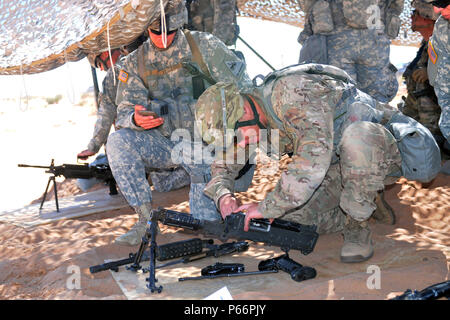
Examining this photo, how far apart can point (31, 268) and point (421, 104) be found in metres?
4.19

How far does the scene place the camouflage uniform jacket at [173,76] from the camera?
3703 mm

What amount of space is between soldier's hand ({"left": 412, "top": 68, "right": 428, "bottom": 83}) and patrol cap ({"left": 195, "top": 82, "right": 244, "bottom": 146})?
3383 mm

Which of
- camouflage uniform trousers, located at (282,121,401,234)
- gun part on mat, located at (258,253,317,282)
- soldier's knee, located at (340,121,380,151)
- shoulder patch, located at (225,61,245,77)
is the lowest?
gun part on mat, located at (258,253,317,282)

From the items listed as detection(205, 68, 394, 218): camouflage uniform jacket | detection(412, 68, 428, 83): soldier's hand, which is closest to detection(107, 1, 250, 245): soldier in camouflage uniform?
detection(205, 68, 394, 218): camouflage uniform jacket

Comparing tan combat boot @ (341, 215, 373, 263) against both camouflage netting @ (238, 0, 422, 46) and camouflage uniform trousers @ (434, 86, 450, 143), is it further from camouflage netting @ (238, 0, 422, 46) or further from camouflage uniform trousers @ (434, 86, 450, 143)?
camouflage netting @ (238, 0, 422, 46)

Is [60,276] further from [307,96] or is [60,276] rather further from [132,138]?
[307,96]

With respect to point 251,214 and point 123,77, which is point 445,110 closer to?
point 251,214

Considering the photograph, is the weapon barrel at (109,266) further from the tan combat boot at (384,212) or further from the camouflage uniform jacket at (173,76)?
the tan combat boot at (384,212)

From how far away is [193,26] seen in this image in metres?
5.94

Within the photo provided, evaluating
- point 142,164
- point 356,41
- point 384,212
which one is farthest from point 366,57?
point 142,164

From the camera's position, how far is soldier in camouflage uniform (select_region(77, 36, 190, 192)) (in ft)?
16.5

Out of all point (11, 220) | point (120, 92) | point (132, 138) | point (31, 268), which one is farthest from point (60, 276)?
point (11, 220)

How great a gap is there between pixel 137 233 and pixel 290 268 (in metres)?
1.28

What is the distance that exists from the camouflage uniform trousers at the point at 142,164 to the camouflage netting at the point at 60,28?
0.79 meters
